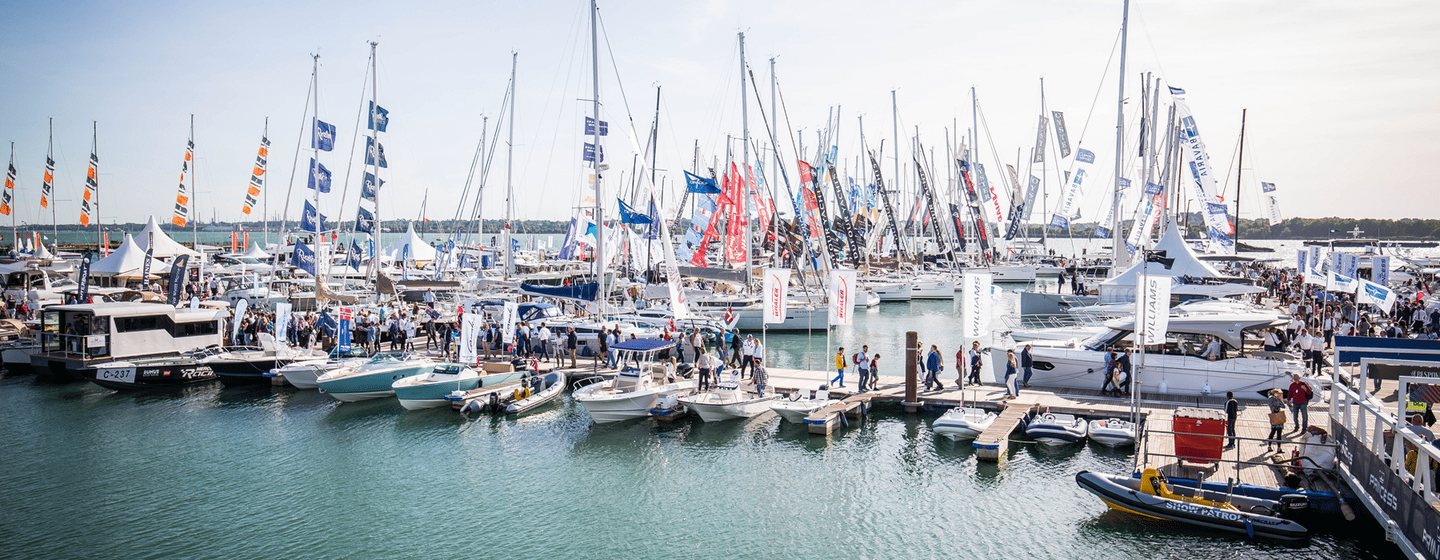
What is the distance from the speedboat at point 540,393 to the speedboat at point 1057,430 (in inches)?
568

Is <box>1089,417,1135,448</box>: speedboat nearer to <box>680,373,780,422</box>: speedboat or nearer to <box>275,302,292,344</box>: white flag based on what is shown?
<box>680,373,780,422</box>: speedboat

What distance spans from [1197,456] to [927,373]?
11087 millimetres

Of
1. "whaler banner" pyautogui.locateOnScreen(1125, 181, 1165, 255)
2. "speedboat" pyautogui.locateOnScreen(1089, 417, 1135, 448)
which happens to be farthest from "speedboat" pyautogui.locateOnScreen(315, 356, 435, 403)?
"whaler banner" pyautogui.locateOnScreen(1125, 181, 1165, 255)

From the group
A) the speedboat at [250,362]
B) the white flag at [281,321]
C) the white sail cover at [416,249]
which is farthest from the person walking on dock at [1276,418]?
the white sail cover at [416,249]

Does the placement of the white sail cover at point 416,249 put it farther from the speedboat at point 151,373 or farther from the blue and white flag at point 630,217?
the blue and white flag at point 630,217

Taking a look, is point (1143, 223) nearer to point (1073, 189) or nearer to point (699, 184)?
point (1073, 189)

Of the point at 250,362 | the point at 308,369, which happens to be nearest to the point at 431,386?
the point at 308,369

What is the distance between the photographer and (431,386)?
1081 inches

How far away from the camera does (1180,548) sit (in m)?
15.9

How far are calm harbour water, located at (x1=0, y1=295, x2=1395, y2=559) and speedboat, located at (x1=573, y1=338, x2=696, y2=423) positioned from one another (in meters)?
0.50

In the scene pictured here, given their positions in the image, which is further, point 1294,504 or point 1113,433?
point 1113,433

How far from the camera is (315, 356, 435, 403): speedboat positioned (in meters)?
28.2

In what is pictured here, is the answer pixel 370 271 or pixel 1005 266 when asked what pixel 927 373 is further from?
pixel 1005 266

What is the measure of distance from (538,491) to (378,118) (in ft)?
95.1
